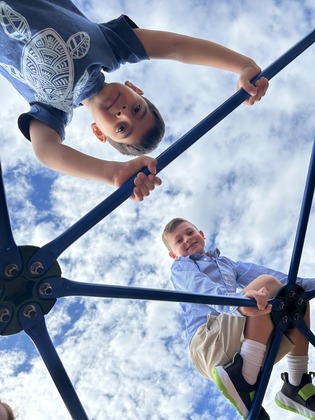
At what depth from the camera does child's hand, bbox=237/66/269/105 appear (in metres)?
2.07

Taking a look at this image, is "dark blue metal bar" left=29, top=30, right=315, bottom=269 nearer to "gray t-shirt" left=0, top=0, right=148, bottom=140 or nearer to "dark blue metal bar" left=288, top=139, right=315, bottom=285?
"dark blue metal bar" left=288, top=139, right=315, bottom=285

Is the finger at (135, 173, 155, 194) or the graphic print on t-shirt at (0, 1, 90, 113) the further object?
the graphic print on t-shirt at (0, 1, 90, 113)

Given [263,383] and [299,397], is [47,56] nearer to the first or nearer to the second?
[263,383]

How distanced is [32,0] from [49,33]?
0.60 feet

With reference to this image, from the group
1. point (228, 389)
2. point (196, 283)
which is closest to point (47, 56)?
point (196, 283)

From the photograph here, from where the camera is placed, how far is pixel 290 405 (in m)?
Result: 2.28

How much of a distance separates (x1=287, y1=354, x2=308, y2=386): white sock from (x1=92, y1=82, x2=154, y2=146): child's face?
1117mm

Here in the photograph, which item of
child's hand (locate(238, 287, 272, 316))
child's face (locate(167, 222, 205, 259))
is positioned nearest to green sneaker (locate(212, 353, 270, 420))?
child's hand (locate(238, 287, 272, 316))

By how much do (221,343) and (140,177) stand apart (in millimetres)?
834

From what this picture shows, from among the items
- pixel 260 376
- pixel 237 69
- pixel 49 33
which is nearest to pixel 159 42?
pixel 237 69

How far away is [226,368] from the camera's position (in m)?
2.06

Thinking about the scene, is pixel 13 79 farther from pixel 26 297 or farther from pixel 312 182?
pixel 312 182

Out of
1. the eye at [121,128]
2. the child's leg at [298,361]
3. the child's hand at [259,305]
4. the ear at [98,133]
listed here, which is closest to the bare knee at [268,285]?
the child's hand at [259,305]

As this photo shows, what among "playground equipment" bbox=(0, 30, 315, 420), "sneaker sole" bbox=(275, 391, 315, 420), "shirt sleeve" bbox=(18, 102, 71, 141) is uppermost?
"shirt sleeve" bbox=(18, 102, 71, 141)
